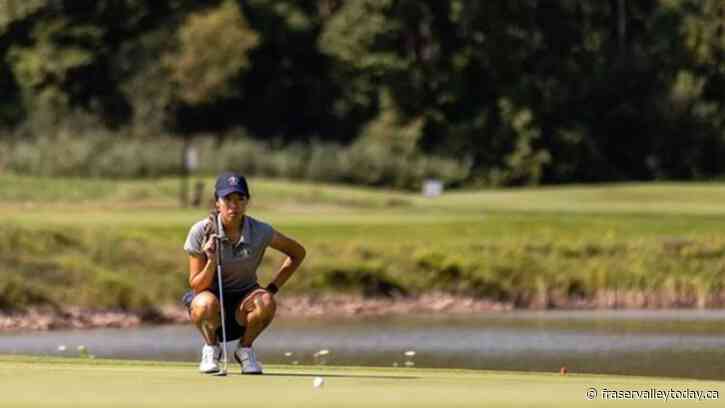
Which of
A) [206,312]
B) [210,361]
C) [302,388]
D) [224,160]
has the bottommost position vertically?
[302,388]

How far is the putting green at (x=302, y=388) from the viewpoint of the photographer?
13.8 m

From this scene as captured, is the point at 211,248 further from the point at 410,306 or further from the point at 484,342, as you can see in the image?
the point at 410,306

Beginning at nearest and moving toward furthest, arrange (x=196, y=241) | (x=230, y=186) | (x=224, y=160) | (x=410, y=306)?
(x=230, y=186) < (x=196, y=241) < (x=410, y=306) < (x=224, y=160)

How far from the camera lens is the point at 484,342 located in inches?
1123

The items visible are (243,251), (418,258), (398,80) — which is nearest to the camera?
(243,251)

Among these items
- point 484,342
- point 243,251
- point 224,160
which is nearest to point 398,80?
point 224,160

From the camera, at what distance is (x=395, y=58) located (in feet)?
277

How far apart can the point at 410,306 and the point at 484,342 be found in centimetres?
972

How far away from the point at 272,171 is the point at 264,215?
2624 cm

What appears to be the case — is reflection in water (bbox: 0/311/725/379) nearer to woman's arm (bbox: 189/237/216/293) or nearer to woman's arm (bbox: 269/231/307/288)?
woman's arm (bbox: 269/231/307/288)

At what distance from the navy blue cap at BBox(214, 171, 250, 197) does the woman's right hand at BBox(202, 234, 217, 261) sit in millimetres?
322

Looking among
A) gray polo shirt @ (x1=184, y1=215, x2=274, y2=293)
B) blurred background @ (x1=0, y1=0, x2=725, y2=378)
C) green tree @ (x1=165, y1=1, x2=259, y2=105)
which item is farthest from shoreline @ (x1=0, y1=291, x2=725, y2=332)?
green tree @ (x1=165, y1=1, x2=259, y2=105)

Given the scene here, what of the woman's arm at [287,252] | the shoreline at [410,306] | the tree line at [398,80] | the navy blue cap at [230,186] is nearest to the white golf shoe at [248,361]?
the woman's arm at [287,252]

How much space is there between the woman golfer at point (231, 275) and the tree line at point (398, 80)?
210ft
